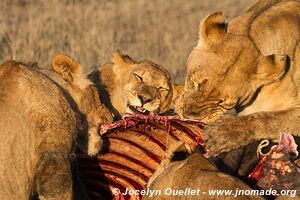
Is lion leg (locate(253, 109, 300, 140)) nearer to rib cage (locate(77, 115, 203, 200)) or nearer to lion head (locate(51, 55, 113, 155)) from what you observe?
rib cage (locate(77, 115, 203, 200))

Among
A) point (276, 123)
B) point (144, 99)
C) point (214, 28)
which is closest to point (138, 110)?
point (144, 99)

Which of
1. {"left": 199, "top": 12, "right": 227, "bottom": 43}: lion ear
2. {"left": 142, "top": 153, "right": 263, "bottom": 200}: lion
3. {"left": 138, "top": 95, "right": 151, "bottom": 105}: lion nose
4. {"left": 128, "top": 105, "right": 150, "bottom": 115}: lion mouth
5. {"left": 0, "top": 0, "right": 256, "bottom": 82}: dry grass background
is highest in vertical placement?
{"left": 199, "top": 12, "right": 227, "bottom": 43}: lion ear

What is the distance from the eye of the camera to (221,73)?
589cm

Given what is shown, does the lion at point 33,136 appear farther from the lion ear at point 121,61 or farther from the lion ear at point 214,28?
the lion ear at point 121,61

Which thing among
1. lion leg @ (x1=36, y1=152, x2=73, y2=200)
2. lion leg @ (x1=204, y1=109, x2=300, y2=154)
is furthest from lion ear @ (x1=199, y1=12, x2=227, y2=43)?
lion leg @ (x1=36, y1=152, x2=73, y2=200)

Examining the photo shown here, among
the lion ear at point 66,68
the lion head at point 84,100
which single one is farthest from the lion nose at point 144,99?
the lion ear at point 66,68

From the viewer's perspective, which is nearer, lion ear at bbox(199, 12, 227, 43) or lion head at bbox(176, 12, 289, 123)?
lion head at bbox(176, 12, 289, 123)

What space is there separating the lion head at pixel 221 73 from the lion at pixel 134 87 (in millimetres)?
729

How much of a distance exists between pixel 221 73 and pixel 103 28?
784 centimetres

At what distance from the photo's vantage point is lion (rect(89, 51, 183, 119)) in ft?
22.0

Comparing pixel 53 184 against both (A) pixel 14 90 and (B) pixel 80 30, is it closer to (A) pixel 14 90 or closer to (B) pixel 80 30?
(A) pixel 14 90

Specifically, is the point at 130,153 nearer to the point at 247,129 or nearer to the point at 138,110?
the point at 247,129

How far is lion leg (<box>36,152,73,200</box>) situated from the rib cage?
37.7 inches

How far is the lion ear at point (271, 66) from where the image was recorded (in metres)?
5.92
